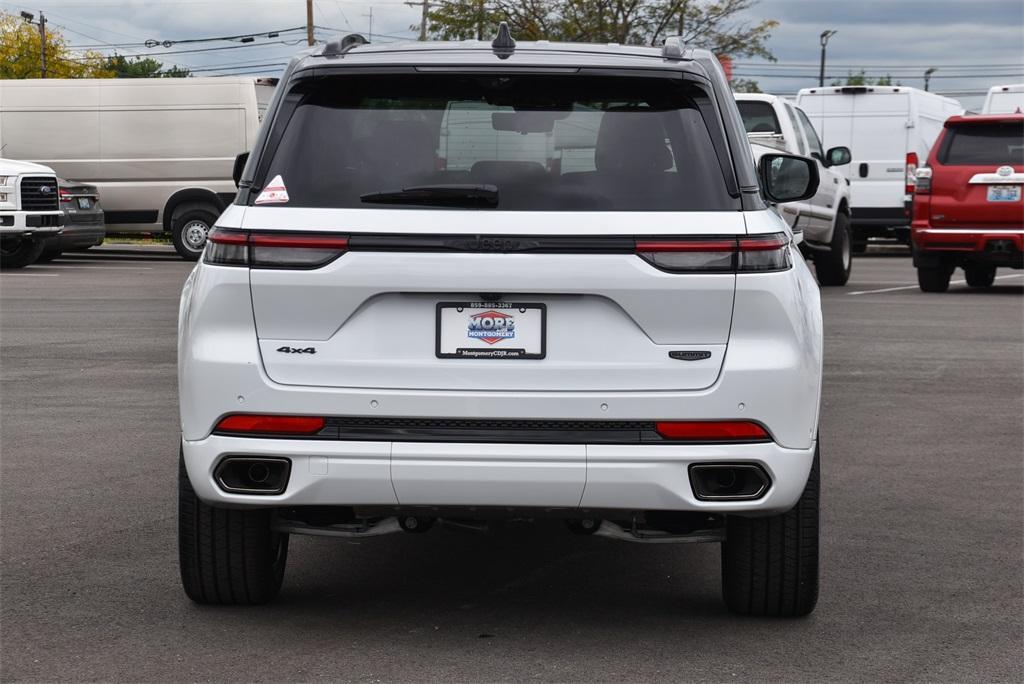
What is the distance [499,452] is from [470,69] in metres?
1.12

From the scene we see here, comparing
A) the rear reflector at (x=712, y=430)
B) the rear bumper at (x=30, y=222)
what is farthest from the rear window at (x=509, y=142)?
the rear bumper at (x=30, y=222)

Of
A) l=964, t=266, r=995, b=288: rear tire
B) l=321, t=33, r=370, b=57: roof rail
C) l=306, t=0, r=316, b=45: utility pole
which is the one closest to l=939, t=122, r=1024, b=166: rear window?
l=964, t=266, r=995, b=288: rear tire

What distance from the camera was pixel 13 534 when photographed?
6.19m

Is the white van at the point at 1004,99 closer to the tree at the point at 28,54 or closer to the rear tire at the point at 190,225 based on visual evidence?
the rear tire at the point at 190,225

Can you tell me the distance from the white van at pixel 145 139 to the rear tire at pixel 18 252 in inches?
113

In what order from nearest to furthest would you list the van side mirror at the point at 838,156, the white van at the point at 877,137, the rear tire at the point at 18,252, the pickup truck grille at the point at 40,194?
the van side mirror at the point at 838,156, the pickup truck grille at the point at 40,194, the rear tire at the point at 18,252, the white van at the point at 877,137

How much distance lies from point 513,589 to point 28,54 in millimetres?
72407

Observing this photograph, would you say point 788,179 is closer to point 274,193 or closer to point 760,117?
point 274,193

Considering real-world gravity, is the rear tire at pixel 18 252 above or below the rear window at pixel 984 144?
below

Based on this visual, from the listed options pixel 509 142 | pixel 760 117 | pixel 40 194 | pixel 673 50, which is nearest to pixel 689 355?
pixel 509 142

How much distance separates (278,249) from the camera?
14.5 feet

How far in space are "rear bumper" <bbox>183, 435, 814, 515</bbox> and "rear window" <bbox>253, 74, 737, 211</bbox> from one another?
0.67m

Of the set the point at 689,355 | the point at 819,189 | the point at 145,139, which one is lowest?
the point at 819,189

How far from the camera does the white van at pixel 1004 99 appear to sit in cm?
2420
